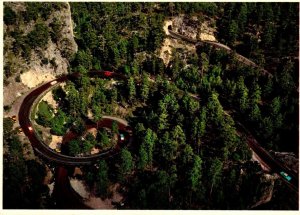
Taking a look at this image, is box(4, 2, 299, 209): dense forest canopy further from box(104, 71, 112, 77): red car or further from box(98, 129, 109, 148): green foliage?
box(104, 71, 112, 77): red car

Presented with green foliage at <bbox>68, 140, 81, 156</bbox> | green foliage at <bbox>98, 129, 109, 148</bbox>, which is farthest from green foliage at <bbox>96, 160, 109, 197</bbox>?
green foliage at <bbox>98, 129, 109, 148</bbox>

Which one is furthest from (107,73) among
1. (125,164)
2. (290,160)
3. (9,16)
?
(290,160)

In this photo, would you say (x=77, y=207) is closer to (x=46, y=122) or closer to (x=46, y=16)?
(x=46, y=122)

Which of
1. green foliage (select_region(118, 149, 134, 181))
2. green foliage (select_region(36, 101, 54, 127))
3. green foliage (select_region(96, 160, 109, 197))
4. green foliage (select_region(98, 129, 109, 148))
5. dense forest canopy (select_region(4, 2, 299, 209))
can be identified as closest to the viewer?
green foliage (select_region(96, 160, 109, 197))

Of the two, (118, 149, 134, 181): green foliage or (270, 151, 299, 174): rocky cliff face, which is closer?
(118, 149, 134, 181): green foliage

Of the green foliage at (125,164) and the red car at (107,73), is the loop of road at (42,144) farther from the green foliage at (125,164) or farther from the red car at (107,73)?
the red car at (107,73)

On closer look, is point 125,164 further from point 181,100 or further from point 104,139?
point 181,100

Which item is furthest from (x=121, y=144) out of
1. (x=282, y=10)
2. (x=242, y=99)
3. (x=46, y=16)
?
(x=282, y=10)

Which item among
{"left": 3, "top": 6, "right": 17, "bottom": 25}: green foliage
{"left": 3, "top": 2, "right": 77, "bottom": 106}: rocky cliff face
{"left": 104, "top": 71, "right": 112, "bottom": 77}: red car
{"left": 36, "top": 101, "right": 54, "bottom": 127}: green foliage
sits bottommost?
{"left": 36, "top": 101, "right": 54, "bottom": 127}: green foliage

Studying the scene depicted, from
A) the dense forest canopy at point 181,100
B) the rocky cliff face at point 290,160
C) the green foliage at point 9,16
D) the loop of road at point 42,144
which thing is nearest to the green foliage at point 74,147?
the dense forest canopy at point 181,100
